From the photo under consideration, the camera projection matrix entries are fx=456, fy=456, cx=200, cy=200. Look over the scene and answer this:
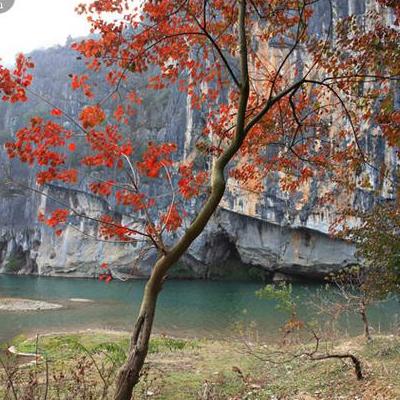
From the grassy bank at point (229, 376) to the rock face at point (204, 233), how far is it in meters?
16.5

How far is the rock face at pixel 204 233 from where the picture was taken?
30047 millimetres

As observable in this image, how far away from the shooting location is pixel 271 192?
31391 millimetres

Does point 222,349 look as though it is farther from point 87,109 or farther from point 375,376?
point 87,109

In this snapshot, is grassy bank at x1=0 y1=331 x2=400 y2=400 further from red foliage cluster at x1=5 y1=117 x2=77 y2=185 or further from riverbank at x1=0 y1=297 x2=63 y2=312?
riverbank at x1=0 y1=297 x2=63 y2=312

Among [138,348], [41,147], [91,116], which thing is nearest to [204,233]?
[41,147]

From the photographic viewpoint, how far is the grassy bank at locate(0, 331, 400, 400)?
5367mm

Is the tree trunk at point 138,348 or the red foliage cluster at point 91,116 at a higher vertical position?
the red foliage cluster at point 91,116

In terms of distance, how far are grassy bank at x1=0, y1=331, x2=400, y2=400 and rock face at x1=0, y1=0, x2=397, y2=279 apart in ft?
54.1

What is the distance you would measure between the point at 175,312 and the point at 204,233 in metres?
15.9

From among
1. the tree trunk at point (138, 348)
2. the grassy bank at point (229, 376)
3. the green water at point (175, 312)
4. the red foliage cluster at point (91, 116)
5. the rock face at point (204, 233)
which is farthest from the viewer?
the rock face at point (204, 233)

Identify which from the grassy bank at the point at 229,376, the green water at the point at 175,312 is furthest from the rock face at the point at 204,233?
the grassy bank at the point at 229,376

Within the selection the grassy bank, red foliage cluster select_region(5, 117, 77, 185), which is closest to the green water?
the grassy bank

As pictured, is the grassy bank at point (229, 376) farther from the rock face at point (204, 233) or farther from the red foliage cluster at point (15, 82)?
the rock face at point (204, 233)

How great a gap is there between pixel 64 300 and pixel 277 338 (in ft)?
50.6
